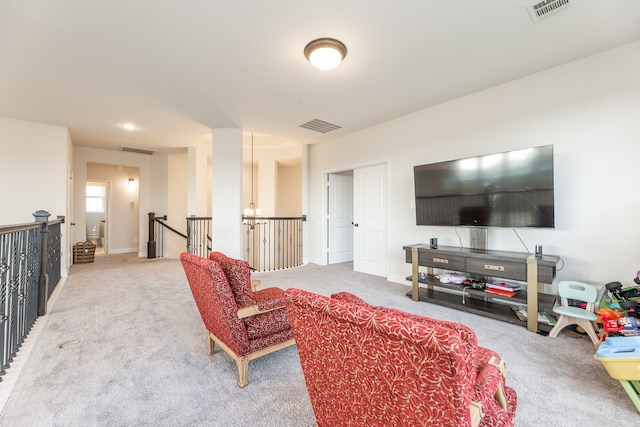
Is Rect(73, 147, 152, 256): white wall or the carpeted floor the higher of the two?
Rect(73, 147, 152, 256): white wall

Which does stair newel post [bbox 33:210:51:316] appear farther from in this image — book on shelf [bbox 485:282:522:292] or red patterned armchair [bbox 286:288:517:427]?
book on shelf [bbox 485:282:522:292]

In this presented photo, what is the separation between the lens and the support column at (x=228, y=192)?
4.77 metres

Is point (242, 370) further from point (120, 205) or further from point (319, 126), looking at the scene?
point (120, 205)

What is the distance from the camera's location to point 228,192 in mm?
4781

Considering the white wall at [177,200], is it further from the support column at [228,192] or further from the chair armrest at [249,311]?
the chair armrest at [249,311]

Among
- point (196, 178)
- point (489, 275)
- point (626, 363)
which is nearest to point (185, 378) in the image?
point (626, 363)

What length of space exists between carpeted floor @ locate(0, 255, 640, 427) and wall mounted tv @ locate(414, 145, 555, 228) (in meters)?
1.13

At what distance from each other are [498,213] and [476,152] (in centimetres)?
90

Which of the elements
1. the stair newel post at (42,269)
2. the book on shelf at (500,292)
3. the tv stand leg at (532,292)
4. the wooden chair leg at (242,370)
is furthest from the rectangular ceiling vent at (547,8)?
the stair newel post at (42,269)

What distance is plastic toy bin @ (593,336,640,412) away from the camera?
4.99 feet

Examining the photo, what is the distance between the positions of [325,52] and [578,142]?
2714mm

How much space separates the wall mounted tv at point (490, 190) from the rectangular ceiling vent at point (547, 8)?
45.3 inches

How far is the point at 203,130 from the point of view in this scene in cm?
505

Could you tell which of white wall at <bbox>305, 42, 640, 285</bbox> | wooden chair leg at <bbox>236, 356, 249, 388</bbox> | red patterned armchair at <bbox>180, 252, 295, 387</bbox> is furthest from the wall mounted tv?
wooden chair leg at <bbox>236, 356, 249, 388</bbox>
